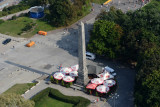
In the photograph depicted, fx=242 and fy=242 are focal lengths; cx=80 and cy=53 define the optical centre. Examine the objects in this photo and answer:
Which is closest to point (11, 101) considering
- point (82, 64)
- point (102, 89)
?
point (82, 64)

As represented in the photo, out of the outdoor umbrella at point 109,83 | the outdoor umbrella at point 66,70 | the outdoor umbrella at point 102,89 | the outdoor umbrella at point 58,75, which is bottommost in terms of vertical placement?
the outdoor umbrella at point 102,89

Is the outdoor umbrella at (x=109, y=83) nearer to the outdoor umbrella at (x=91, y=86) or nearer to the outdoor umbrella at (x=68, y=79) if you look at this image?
the outdoor umbrella at (x=91, y=86)

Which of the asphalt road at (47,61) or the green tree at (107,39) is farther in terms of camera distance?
the green tree at (107,39)

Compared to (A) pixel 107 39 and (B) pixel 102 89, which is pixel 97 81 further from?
(A) pixel 107 39

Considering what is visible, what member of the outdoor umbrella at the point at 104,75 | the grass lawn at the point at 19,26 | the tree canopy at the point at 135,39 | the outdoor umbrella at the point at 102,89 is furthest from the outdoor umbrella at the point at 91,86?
the grass lawn at the point at 19,26

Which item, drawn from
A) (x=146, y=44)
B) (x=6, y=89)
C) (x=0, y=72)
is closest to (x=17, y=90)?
(x=6, y=89)

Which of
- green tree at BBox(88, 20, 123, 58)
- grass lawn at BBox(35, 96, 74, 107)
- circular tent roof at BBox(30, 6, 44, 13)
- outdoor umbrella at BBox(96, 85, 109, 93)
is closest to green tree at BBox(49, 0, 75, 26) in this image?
circular tent roof at BBox(30, 6, 44, 13)

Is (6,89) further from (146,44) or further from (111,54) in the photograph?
(146,44)
